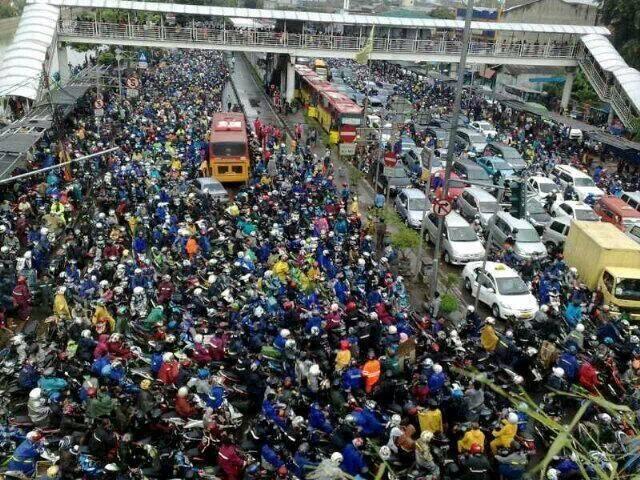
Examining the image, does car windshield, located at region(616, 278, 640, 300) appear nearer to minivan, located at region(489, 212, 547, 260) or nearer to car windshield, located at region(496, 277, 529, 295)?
car windshield, located at region(496, 277, 529, 295)

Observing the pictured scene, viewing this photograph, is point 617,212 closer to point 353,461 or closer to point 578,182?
point 578,182

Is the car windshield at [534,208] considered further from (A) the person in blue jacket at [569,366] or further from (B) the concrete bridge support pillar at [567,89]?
(B) the concrete bridge support pillar at [567,89]

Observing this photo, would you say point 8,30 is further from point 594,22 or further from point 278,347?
point 278,347

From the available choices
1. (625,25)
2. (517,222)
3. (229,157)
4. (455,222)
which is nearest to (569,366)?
(455,222)

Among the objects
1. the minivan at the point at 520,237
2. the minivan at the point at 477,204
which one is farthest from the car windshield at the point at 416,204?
the minivan at the point at 520,237

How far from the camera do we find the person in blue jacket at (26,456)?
316 inches

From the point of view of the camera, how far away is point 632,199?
69.1 feet

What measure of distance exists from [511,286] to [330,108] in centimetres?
1812

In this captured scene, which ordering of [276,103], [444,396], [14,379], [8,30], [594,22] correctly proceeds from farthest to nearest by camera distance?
[8,30] → [594,22] → [276,103] → [14,379] → [444,396]

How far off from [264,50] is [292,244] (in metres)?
23.5

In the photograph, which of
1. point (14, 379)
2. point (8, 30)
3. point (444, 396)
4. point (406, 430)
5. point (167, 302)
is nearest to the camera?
point (406, 430)

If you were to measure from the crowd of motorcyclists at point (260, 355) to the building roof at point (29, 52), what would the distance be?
27.6ft

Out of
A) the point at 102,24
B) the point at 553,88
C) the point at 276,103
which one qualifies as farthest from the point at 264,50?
the point at 553,88

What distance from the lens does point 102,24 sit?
3416 cm
